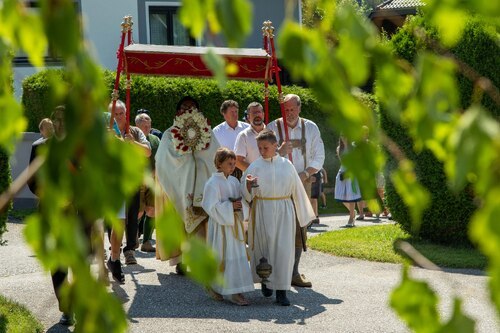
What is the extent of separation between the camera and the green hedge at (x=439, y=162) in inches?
473

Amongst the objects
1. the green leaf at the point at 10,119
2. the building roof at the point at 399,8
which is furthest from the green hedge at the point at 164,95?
the green leaf at the point at 10,119

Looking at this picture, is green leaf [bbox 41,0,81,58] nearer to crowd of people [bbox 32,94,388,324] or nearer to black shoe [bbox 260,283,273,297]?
crowd of people [bbox 32,94,388,324]

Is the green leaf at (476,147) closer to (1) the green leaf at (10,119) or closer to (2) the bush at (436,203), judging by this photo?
(1) the green leaf at (10,119)

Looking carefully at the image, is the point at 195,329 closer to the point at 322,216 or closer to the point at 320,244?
the point at 320,244

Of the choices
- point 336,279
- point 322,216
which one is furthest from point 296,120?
point 322,216

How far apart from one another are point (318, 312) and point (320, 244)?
4401 mm

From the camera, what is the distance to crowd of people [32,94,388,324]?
9.02 meters

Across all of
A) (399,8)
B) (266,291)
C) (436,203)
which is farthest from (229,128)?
(399,8)

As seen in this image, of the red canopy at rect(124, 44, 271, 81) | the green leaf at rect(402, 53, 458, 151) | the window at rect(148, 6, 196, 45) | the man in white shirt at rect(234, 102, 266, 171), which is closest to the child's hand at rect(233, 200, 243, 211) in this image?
the man in white shirt at rect(234, 102, 266, 171)

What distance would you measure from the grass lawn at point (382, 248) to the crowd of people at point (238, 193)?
6.15ft

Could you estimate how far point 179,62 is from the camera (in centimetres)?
1029

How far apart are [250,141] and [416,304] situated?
26.5 ft

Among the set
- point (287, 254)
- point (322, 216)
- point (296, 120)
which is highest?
point (296, 120)

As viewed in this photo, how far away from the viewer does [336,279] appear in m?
10.4
